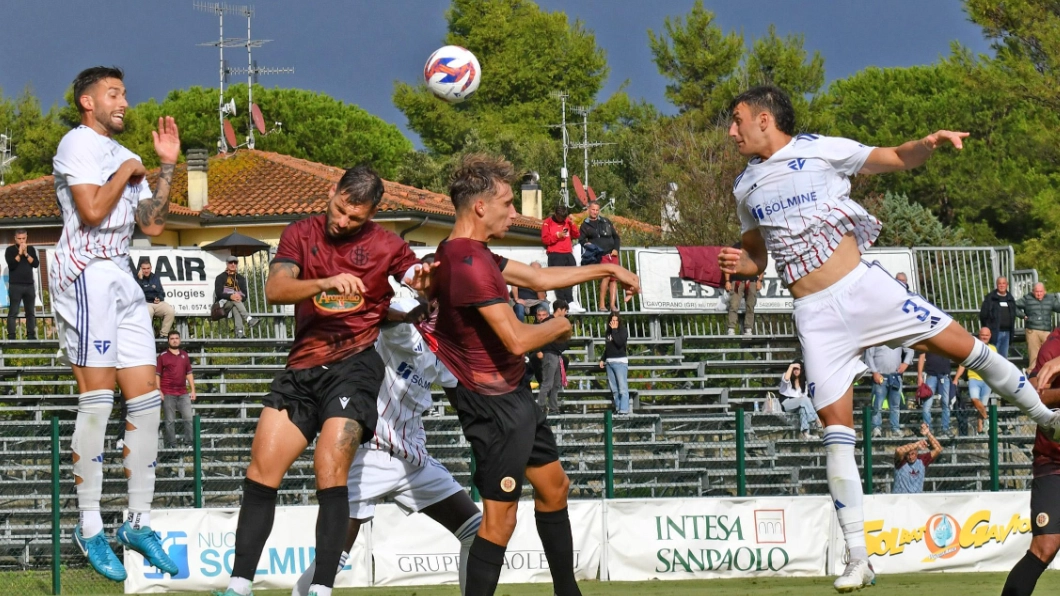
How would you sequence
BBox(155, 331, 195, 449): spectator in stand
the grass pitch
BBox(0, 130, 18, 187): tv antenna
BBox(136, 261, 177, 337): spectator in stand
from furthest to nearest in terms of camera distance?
BBox(0, 130, 18, 187): tv antenna
BBox(136, 261, 177, 337): spectator in stand
BBox(155, 331, 195, 449): spectator in stand
the grass pitch

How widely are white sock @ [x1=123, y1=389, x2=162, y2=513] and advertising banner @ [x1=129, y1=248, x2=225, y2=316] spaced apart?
17321 millimetres

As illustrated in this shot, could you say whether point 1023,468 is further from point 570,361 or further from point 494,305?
point 494,305

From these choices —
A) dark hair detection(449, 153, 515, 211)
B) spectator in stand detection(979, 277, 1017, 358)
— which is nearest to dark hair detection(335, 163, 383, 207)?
dark hair detection(449, 153, 515, 211)

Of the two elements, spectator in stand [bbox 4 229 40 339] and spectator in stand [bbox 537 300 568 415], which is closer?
spectator in stand [bbox 537 300 568 415]

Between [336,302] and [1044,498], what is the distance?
431 centimetres

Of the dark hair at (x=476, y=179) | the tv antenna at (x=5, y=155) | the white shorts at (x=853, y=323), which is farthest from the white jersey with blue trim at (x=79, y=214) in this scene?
the tv antenna at (x=5, y=155)

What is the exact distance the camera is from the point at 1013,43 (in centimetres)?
3438

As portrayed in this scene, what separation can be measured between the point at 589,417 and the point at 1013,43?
21215 mm

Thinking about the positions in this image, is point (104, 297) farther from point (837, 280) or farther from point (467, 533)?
point (837, 280)

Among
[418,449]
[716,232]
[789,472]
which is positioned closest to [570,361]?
[789,472]

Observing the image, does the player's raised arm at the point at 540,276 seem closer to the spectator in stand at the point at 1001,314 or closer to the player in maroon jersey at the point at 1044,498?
the player in maroon jersey at the point at 1044,498

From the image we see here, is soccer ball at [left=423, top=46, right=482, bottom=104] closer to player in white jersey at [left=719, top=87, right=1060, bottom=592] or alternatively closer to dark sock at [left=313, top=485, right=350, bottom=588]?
player in white jersey at [left=719, top=87, right=1060, bottom=592]

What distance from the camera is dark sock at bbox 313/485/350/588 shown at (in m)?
6.54

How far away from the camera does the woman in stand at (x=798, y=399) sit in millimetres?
18609
